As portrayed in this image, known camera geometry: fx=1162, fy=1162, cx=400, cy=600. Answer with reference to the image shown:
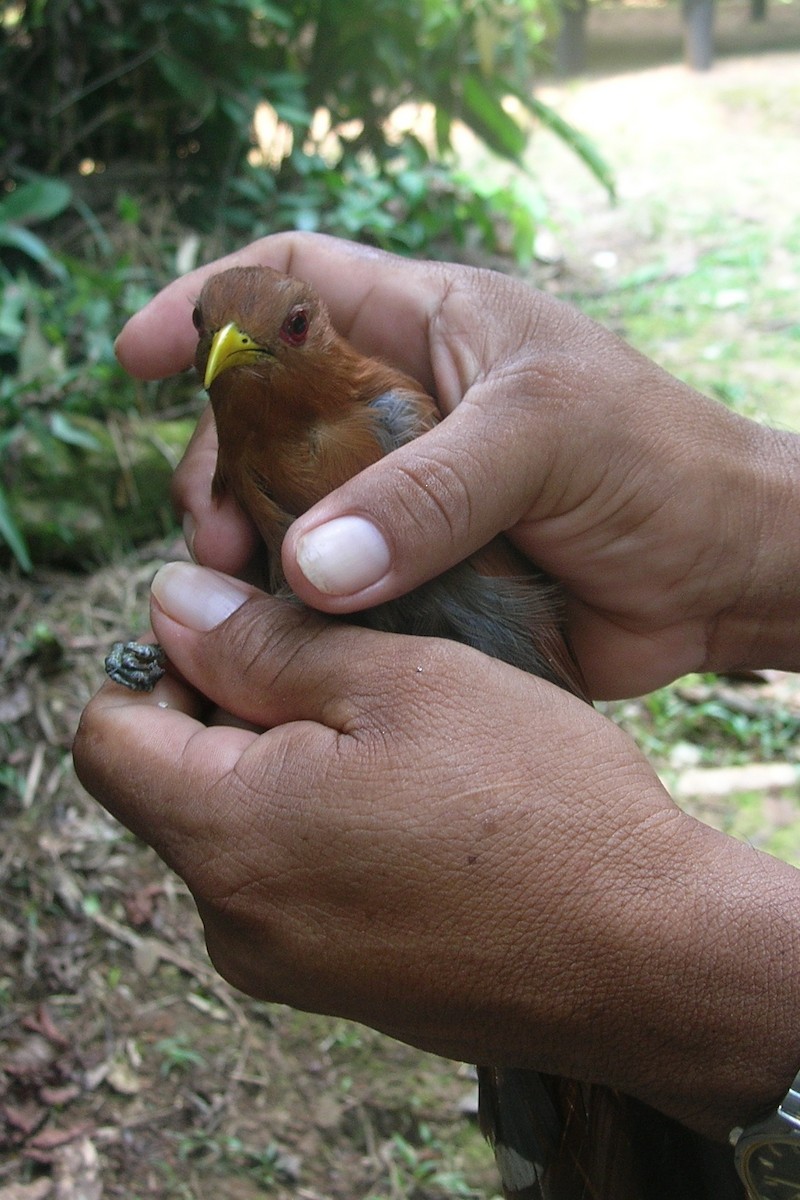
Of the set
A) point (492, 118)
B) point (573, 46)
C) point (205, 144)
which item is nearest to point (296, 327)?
point (205, 144)

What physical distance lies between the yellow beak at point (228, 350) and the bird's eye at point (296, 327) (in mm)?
64

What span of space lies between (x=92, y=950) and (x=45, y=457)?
207cm

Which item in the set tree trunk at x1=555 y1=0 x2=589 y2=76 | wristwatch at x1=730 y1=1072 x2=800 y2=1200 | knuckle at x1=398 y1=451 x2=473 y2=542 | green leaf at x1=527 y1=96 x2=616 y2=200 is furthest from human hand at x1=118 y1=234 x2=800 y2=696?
tree trunk at x1=555 y1=0 x2=589 y2=76

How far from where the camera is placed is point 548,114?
7.23 metres

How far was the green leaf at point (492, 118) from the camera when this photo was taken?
22.8 ft

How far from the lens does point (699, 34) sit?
12.5 metres

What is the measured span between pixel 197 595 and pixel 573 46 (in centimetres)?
1204

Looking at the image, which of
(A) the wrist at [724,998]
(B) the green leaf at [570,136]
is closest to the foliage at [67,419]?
(A) the wrist at [724,998]

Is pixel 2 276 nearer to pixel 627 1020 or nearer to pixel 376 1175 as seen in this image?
pixel 376 1175

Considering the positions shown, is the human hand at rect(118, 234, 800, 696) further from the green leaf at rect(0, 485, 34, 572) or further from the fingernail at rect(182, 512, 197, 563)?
the green leaf at rect(0, 485, 34, 572)

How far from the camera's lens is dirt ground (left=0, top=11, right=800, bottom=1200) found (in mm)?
2869

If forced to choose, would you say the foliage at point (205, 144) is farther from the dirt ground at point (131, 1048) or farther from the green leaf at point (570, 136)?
the dirt ground at point (131, 1048)

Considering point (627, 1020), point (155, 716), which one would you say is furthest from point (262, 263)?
point (627, 1020)

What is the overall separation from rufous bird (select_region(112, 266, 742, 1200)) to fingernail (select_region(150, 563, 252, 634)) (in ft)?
0.65
